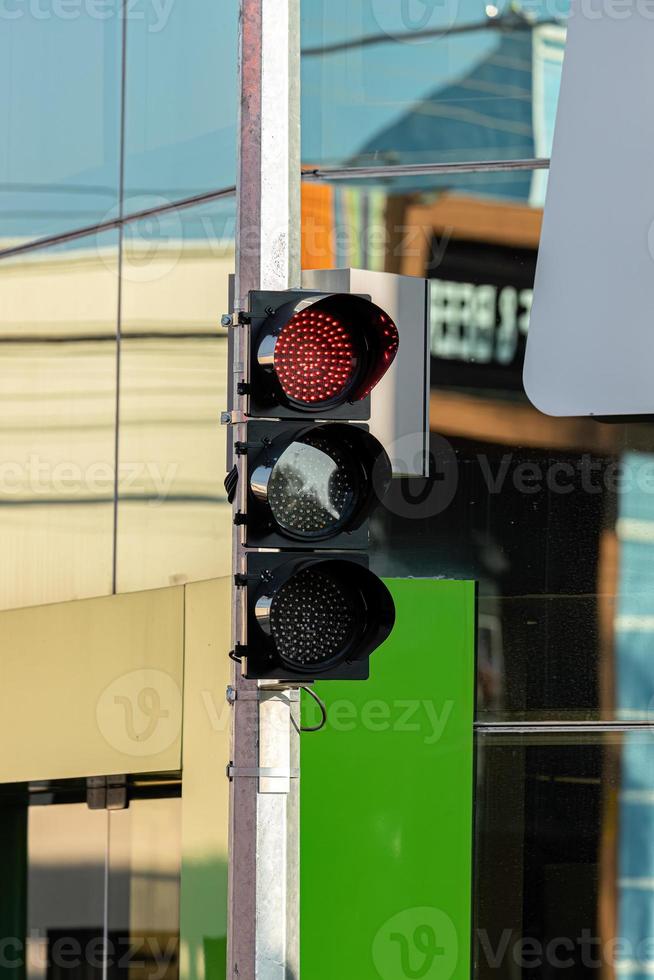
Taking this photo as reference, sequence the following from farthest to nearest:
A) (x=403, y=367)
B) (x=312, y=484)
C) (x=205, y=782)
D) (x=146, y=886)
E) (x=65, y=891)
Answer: (x=65, y=891), (x=146, y=886), (x=205, y=782), (x=403, y=367), (x=312, y=484)

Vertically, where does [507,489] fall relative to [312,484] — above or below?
above

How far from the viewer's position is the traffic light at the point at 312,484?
4125mm

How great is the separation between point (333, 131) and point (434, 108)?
0.52 m

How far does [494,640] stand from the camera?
709cm

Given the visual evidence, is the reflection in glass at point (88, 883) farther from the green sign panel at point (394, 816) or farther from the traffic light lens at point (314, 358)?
the traffic light lens at point (314, 358)

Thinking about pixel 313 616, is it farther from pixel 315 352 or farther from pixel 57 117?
A: pixel 57 117

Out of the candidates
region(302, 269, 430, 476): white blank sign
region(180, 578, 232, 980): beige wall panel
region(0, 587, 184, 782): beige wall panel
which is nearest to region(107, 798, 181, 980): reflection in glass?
region(180, 578, 232, 980): beige wall panel

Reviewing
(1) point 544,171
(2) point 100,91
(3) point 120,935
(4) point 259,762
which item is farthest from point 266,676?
(2) point 100,91

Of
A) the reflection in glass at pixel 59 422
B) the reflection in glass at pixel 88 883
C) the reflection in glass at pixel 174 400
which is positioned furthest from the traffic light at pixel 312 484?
the reflection in glass at pixel 59 422

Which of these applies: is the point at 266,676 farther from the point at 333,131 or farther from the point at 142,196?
the point at 142,196

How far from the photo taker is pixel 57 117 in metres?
9.00

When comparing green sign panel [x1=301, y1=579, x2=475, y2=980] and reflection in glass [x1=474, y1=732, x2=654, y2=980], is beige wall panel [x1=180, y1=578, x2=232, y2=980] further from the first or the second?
reflection in glass [x1=474, y1=732, x2=654, y2=980]

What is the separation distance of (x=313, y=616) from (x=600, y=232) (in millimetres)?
3607

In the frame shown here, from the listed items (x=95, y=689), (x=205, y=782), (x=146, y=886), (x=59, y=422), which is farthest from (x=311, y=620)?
(x=59, y=422)
